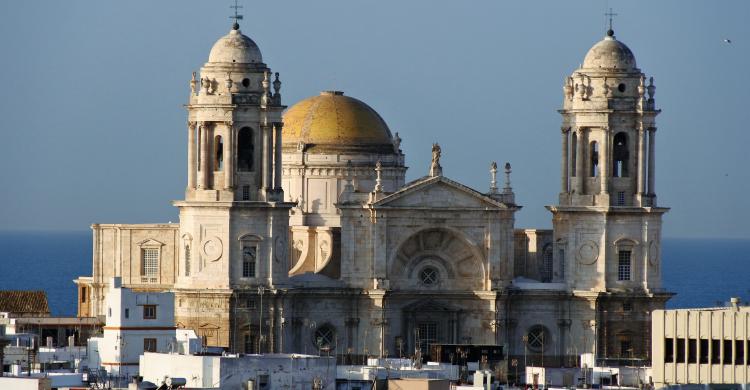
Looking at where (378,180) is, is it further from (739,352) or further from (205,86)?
(739,352)

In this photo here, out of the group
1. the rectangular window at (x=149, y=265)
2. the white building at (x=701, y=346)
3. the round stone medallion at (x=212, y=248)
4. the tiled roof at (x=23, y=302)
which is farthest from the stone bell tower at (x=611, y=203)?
the white building at (x=701, y=346)

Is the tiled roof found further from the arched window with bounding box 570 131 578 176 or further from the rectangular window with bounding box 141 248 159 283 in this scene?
the arched window with bounding box 570 131 578 176

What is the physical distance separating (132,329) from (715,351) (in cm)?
3418

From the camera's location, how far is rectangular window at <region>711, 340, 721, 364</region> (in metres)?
117

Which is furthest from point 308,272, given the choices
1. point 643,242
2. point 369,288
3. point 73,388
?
point 73,388

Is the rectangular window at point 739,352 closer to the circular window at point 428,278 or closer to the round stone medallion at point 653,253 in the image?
the round stone medallion at point 653,253

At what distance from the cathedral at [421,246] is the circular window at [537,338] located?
0.21ft

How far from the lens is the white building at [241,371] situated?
12469cm

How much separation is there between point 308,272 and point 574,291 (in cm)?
1300

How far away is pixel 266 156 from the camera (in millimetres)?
154875

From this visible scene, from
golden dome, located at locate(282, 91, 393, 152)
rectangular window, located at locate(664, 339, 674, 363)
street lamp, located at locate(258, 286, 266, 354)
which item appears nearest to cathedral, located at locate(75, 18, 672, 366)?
street lamp, located at locate(258, 286, 266, 354)

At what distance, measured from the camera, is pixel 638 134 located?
157 m

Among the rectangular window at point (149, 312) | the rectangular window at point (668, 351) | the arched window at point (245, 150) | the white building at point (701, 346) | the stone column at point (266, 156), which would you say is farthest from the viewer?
the arched window at point (245, 150)

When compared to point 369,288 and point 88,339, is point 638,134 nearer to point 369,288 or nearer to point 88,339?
point 369,288
